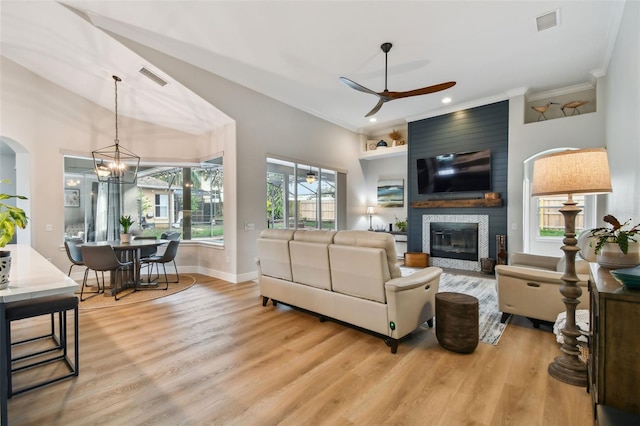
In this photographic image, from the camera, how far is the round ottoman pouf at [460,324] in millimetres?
2605

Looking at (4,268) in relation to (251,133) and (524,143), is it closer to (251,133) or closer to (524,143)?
(251,133)

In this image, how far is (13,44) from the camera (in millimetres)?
4215

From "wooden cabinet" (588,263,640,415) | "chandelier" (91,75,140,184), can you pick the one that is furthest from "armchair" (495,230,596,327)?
"chandelier" (91,75,140,184)

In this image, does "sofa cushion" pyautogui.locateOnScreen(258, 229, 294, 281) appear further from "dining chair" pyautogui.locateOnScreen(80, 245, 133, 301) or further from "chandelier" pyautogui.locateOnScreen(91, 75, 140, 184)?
"chandelier" pyautogui.locateOnScreen(91, 75, 140, 184)

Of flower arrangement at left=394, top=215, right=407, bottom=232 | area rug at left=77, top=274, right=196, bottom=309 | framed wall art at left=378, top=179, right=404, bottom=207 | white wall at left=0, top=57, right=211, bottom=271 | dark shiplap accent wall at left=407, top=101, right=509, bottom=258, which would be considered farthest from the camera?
framed wall art at left=378, top=179, right=404, bottom=207

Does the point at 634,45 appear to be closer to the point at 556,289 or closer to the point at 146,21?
the point at 556,289

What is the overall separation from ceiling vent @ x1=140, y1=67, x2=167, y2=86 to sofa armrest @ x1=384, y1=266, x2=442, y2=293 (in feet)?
15.3

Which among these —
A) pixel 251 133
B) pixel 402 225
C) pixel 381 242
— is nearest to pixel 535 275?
pixel 381 242

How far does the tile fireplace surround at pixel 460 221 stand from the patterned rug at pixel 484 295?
0.66 meters

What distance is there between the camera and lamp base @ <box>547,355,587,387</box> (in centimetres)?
218

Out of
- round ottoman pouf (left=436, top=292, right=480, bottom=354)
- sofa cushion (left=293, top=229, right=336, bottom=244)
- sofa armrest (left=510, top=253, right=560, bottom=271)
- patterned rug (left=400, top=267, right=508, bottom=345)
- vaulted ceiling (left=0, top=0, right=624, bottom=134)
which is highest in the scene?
vaulted ceiling (left=0, top=0, right=624, bottom=134)

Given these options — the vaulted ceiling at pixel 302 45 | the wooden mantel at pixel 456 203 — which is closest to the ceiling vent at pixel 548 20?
the vaulted ceiling at pixel 302 45

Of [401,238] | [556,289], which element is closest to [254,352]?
[556,289]

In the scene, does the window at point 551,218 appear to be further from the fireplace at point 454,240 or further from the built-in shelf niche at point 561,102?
the built-in shelf niche at point 561,102
